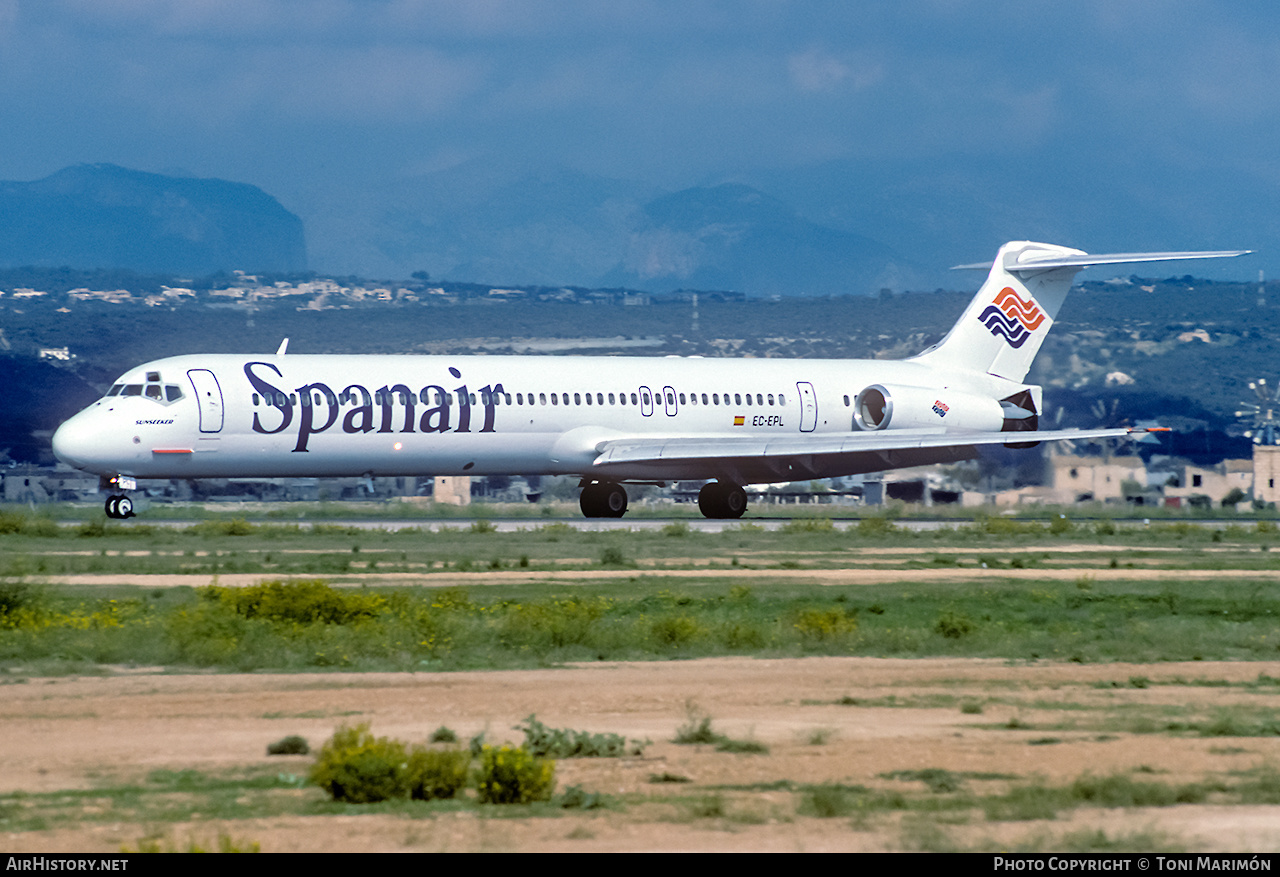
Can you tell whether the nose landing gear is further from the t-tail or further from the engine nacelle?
the t-tail

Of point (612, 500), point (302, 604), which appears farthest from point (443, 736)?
point (612, 500)

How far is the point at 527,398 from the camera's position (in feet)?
157

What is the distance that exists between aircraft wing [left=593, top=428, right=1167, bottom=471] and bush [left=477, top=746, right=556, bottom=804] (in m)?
35.8

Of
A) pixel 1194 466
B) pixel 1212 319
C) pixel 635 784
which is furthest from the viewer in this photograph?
pixel 1212 319

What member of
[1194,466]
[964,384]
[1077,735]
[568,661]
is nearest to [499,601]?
[568,661]

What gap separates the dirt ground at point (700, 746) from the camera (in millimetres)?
11406

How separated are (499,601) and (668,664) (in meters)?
6.43

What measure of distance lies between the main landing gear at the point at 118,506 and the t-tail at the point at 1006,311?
79.5ft

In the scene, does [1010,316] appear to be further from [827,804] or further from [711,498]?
[827,804]

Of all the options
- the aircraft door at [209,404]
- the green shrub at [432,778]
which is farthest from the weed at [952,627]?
the aircraft door at [209,404]

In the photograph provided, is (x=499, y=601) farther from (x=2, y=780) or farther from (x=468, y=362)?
(x=468, y=362)

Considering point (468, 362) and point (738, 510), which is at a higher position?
point (468, 362)

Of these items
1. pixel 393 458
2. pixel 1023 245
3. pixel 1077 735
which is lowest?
pixel 1077 735

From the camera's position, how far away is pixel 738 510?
53219 mm
